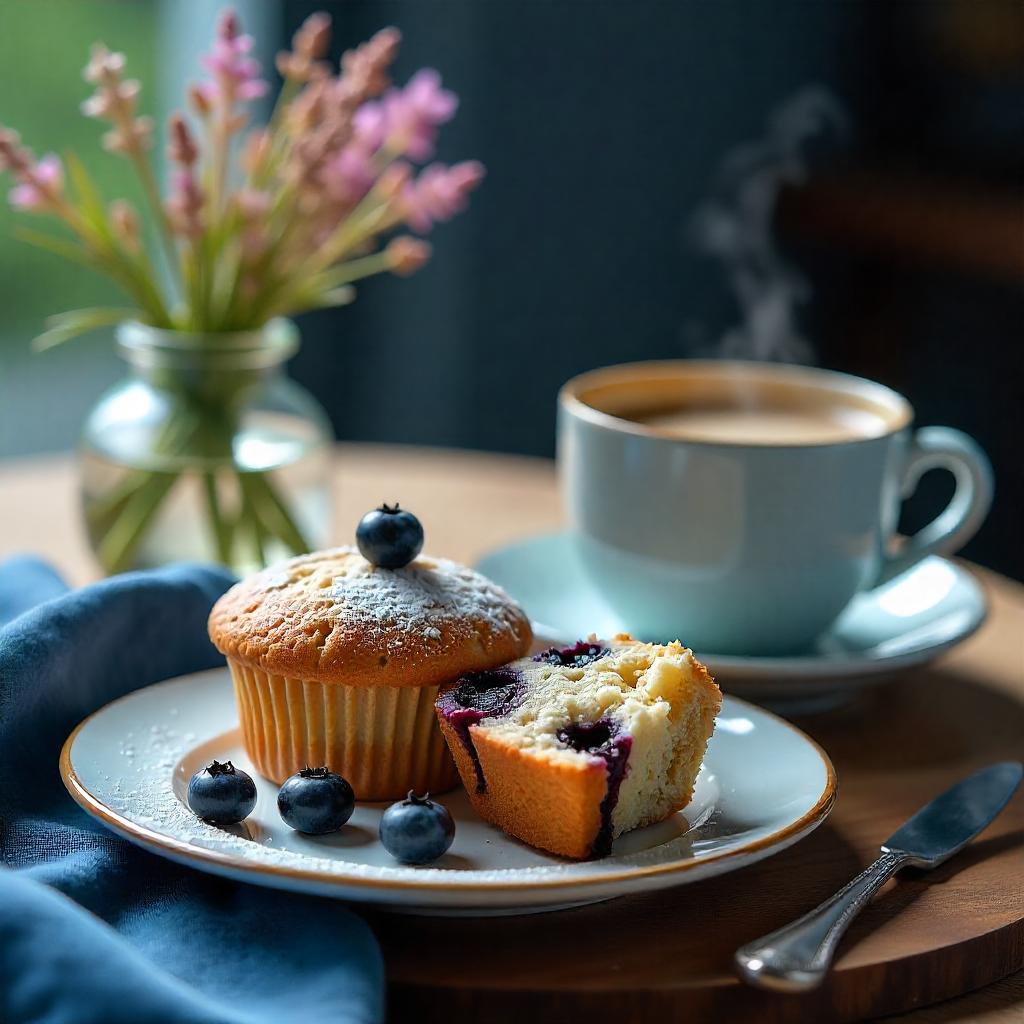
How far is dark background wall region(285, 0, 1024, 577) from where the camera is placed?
357 centimetres

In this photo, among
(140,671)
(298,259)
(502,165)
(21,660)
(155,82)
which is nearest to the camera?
(21,660)

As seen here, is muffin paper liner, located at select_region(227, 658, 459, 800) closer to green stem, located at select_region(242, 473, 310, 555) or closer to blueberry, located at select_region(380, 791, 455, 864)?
blueberry, located at select_region(380, 791, 455, 864)

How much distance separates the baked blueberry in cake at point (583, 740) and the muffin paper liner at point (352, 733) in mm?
50

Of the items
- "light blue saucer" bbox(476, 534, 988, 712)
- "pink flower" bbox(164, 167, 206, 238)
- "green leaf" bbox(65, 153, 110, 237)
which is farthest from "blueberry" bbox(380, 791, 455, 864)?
"green leaf" bbox(65, 153, 110, 237)

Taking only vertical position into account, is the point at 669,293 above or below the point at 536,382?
above

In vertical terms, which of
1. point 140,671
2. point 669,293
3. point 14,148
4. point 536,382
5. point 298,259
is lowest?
point 536,382

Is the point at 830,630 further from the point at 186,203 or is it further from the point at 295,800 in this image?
the point at 186,203

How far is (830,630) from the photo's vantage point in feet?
5.20

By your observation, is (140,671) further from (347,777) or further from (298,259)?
(298,259)

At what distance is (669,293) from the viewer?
3.76 metres

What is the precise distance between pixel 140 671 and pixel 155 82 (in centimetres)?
358

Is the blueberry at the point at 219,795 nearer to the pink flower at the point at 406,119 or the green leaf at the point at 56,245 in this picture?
the green leaf at the point at 56,245

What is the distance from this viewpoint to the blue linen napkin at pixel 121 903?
84 cm

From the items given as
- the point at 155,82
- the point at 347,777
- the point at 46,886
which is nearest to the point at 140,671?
the point at 347,777
